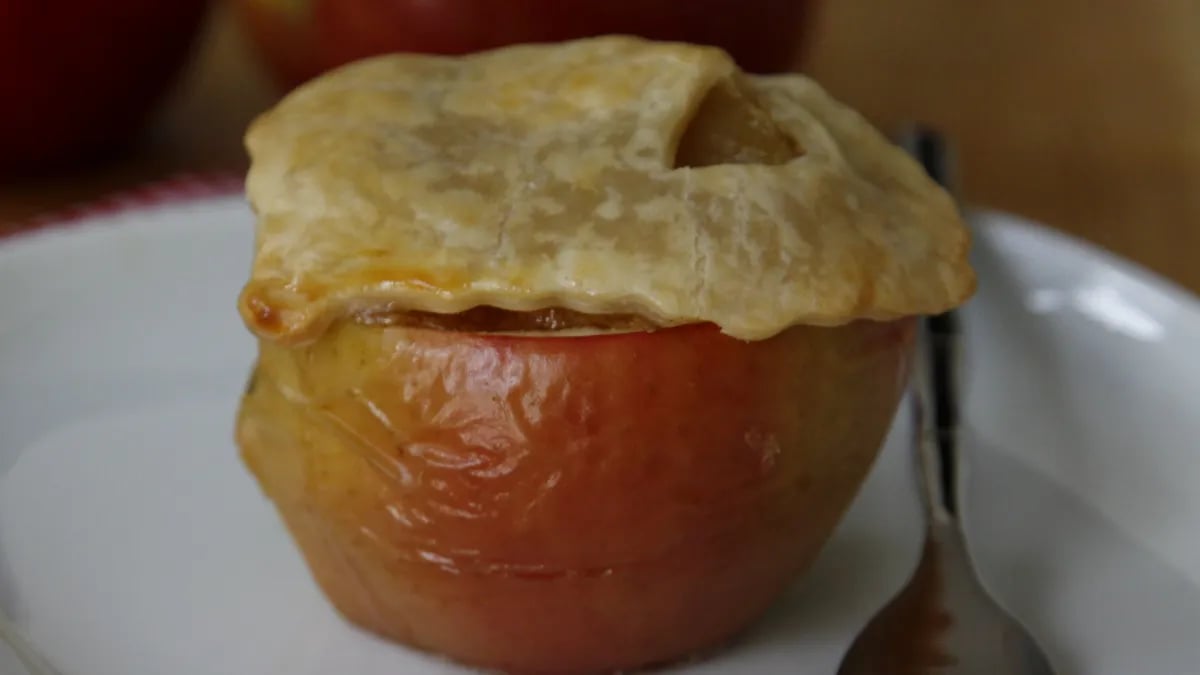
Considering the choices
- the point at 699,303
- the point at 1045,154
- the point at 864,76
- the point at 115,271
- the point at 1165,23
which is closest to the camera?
the point at 699,303

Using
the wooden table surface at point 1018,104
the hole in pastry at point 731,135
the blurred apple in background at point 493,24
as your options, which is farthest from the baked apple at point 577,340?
the wooden table surface at point 1018,104

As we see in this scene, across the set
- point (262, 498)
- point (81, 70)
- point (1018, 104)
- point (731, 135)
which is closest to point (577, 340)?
point (731, 135)

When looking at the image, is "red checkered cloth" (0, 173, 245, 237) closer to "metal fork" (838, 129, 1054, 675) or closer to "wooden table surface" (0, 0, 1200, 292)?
"wooden table surface" (0, 0, 1200, 292)

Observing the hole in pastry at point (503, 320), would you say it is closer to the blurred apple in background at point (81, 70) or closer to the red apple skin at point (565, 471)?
the red apple skin at point (565, 471)

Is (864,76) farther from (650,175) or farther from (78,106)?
(650,175)

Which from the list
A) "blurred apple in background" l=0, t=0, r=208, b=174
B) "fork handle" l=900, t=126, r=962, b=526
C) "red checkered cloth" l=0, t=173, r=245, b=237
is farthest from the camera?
"blurred apple in background" l=0, t=0, r=208, b=174

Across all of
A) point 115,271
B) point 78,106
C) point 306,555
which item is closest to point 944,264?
point 306,555

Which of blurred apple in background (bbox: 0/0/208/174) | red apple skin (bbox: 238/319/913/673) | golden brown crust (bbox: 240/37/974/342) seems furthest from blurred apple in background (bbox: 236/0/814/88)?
red apple skin (bbox: 238/319/913/673)
